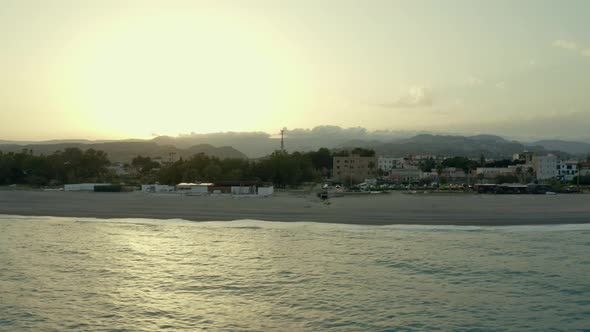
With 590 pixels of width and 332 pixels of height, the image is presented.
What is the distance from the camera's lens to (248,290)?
15844mm

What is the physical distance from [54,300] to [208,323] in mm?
5197

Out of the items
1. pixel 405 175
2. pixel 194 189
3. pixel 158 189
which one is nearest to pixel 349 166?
pixel 405 175

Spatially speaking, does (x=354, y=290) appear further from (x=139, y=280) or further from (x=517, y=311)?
(x=139, y=280)

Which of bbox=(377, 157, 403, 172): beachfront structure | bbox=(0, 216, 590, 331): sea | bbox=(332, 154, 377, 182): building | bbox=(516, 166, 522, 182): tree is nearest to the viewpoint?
bbox=(0, 216, 590, 331): sea

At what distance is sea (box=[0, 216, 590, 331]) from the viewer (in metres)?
13.1

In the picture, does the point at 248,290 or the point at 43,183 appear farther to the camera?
the point at 43,183

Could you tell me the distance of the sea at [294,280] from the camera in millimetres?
13086

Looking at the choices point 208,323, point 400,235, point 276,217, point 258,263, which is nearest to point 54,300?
point 208,323

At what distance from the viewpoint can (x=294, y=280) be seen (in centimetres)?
1719

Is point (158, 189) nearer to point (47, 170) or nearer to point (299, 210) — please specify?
point (299, 210)

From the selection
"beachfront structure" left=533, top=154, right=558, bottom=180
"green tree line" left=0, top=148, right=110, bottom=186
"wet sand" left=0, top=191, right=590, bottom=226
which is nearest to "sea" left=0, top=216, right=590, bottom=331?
"wet sand" left=0, top=191, right=590, bottom=226

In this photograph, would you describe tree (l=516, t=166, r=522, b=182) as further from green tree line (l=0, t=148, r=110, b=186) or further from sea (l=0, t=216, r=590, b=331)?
green tree line (l=0, t=148, r=110, b=186)

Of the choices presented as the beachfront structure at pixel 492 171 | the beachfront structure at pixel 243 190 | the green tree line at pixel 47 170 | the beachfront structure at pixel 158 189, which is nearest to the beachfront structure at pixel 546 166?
the beachfront structure at pixel 492 171

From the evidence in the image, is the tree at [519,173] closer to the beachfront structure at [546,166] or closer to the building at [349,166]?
the beachfront structure at [546,166]
